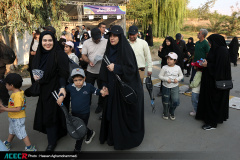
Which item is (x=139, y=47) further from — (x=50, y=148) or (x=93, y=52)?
(x=50, y=148)

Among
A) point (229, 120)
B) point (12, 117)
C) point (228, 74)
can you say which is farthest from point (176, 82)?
point (12, 117)

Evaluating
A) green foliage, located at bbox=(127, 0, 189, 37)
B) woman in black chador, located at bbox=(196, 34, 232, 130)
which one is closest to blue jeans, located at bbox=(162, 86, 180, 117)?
woman in black chador, located at bbox=(196, 34, 232, 130)

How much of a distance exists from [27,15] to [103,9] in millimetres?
11415

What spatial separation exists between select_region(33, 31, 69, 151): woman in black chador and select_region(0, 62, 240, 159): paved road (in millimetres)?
599

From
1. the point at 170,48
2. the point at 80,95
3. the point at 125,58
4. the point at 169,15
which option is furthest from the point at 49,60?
the point at 169,15

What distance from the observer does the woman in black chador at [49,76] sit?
2.70 m

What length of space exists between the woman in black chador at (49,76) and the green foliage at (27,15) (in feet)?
17.0

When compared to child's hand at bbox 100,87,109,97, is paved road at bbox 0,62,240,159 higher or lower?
lower

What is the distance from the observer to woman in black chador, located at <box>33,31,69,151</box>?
2.70 metres

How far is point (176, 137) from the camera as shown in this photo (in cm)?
346

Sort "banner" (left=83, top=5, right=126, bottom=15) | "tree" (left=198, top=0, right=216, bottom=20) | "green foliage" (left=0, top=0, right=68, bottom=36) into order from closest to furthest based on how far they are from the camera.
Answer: "green foliage" (left=0, top=0, right=68, bottom=36)
"banner" (left=83, top=5, right=126, bottom=15)
"tree" (left=198, top=0, right=216, bottom=20)

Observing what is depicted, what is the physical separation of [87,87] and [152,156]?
148 centimetres

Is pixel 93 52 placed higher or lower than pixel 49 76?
higher

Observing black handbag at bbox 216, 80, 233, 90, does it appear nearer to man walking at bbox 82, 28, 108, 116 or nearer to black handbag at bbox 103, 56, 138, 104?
black handbag at bbox 103, 56, 138, 104
